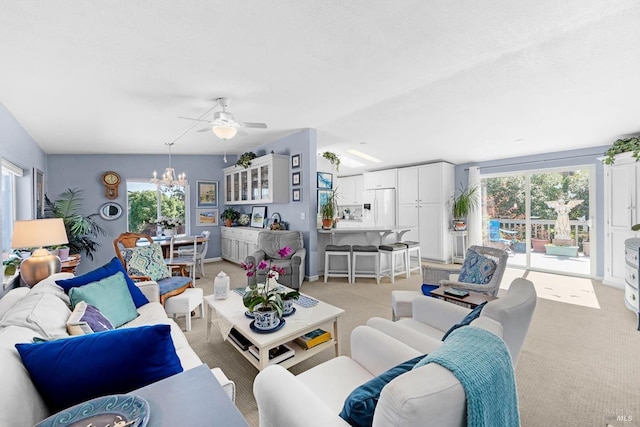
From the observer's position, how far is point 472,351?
0.81 m

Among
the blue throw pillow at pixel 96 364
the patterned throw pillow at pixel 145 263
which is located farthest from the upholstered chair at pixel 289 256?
the blue throw pillow at pixel 96 364

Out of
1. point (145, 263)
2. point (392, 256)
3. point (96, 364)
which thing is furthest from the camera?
point (392, 256)

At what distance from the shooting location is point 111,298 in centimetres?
200

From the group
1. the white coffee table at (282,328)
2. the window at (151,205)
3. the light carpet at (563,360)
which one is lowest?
the light carpet at (563,360)

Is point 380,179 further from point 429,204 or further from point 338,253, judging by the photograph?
point 338,253

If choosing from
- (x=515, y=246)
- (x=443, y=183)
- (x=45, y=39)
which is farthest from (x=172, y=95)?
(x=515, y=246)

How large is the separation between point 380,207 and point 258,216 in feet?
10.1

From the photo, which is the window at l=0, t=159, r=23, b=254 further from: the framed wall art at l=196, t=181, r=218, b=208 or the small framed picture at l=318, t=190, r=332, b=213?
the small framed picture at l=318, t=190, r=332, b=213

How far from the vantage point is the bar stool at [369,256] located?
458cm

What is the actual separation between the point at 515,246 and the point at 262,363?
5886 mm

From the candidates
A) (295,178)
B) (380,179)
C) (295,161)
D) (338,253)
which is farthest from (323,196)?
(380,179)

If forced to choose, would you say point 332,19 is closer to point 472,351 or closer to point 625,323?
point 472,351

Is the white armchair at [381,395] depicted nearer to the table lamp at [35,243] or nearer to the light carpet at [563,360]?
the light carpet at [563,360]

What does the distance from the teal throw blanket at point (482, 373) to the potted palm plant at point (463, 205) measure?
5702 millimetres
